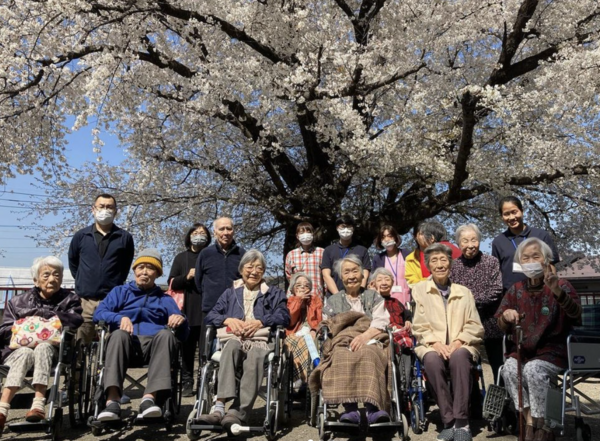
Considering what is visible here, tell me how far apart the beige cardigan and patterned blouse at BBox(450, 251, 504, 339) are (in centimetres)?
33

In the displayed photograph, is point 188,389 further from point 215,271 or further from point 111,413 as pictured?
point 111,413

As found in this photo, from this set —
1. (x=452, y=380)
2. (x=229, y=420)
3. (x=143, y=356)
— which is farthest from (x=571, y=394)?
(x=143, y=356)

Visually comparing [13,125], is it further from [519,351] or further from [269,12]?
[519,351]

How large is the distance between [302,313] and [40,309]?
220 centimetres

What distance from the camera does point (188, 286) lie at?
5.82 metres

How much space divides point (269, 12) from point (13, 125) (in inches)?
170

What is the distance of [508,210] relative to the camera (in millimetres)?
4609

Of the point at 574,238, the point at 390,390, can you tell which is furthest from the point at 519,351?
the point at 574,238

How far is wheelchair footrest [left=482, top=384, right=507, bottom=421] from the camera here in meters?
3.69

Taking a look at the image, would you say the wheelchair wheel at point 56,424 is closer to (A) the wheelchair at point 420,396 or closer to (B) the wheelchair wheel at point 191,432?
(B) the wheelchair wheel at point 191,432

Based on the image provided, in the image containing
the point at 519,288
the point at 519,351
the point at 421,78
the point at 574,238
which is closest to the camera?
the point at 519,351

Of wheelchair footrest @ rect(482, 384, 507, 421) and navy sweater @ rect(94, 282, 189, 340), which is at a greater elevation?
navy sweater @ rect(94, 282, 189, 340)

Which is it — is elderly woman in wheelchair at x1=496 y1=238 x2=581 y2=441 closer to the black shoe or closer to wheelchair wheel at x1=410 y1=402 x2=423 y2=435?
wheelchair wheel at x1=410 y1=402 x2=423 y2=435

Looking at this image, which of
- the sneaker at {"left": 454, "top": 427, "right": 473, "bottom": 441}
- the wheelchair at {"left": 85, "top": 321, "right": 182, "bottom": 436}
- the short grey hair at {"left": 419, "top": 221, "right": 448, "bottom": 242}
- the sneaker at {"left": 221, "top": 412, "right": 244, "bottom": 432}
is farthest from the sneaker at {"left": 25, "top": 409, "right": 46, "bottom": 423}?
the short grey hair at {"left": 419, "top": 221, "right": 448, "bottom": 242}
